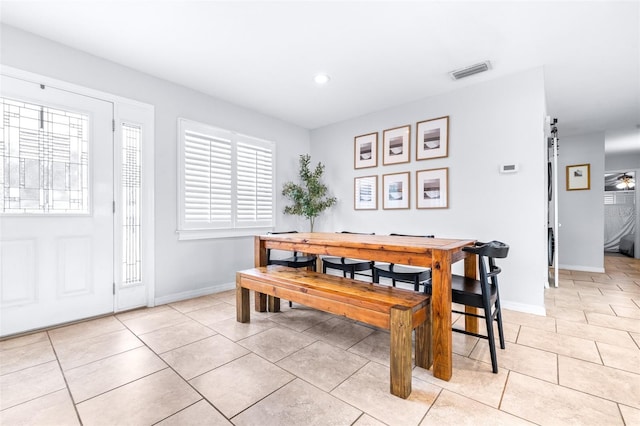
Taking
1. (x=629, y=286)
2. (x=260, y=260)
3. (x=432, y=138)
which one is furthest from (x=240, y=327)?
(x=629, y=286)

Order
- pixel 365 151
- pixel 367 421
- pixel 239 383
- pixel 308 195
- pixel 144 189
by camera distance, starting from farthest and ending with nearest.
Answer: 1. pixel 308 195
2. pixel 365 151
3. pixel 144 189
4. pixel 239 383
5. pixel 367 421

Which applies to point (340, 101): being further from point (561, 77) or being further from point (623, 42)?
point (623, 42)

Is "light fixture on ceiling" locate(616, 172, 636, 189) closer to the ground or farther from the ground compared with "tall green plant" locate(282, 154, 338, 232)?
farther from the ground

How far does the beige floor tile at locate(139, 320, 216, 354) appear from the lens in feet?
7.71

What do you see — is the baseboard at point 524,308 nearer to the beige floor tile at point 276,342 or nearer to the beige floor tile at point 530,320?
the beige floor tile at point 530,320

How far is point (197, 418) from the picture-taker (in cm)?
150

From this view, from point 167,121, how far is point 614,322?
5.36 m

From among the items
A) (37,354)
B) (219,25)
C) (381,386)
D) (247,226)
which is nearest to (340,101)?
(219,25)

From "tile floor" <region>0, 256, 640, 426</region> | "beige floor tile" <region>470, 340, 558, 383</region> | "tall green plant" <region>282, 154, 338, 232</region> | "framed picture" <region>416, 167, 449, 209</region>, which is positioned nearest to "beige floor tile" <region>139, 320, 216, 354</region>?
"tile floor" <region>0, 256, 640, 426</region>

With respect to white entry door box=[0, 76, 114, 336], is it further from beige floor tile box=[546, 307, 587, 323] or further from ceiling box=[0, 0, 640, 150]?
beige floor tile box=[546, 307, 587, 323]

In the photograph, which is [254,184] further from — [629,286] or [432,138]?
[629,286]

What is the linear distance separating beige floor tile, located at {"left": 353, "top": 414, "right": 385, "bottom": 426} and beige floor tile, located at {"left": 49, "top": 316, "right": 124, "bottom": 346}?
95.2 inches

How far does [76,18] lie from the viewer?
2.40m

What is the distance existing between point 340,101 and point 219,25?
A: 2.02m
